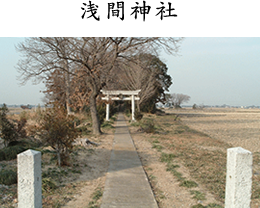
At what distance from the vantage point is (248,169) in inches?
124

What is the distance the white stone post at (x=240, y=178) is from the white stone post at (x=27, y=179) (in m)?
2.86

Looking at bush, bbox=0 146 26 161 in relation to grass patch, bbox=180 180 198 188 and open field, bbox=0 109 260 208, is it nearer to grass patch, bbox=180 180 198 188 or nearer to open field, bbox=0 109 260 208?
open field, bbox=0 109 260 208

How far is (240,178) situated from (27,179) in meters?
3.07

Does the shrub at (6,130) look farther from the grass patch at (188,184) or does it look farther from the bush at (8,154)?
the grass patch at (188,184)

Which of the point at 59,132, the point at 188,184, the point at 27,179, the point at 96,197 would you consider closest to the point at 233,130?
the point at 188,184

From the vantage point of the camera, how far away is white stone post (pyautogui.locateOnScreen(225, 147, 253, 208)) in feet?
10.3

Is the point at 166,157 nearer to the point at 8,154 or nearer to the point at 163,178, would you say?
the point at 163,178

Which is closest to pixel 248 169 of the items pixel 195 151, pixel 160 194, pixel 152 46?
pixel 160 194

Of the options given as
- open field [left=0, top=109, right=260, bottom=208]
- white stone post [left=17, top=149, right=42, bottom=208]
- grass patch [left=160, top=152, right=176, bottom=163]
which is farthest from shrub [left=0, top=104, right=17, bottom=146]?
white stone post [left=17, top=149, right=42, bottom=208]

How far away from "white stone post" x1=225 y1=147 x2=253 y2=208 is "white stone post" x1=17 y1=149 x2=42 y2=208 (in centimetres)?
286

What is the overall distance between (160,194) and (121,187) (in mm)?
892

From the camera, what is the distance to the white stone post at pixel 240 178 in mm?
3135

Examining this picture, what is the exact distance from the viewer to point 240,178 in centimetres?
315

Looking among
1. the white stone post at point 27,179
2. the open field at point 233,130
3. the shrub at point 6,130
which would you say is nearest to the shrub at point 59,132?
the shrub at point 6,130
